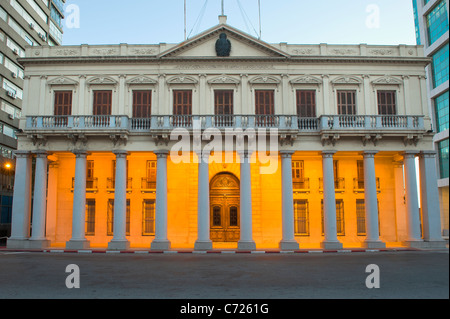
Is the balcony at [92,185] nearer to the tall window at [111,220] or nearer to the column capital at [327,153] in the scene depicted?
the tall window at [111,220]

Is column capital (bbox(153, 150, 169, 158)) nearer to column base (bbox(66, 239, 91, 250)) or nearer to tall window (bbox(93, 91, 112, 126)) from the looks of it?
tall window (bbox(93, 91, 112, 126))

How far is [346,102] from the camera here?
28.4 m

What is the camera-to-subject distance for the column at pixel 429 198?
26641 millimetres

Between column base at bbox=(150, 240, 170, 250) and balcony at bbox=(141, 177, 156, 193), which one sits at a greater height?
balcony at bbox=(141, 177, 156, 193)

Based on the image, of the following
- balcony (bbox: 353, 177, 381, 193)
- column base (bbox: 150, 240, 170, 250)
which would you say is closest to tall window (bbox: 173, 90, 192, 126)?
column base (bbox: 150, 240, 170, 250)

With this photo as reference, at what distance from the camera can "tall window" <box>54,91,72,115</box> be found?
2838cm

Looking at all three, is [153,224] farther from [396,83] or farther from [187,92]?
[396,83]

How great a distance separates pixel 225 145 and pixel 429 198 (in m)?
14.0

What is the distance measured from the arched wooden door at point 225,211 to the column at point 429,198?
12733mm

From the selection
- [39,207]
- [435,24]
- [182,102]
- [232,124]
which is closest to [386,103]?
[232,124]

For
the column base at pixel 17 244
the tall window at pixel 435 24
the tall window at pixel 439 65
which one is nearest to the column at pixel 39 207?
the column base at pixel 17 244

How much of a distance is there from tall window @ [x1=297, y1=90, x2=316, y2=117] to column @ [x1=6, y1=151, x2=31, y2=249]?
18846mm

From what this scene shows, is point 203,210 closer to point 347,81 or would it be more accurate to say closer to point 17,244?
point 17,244
